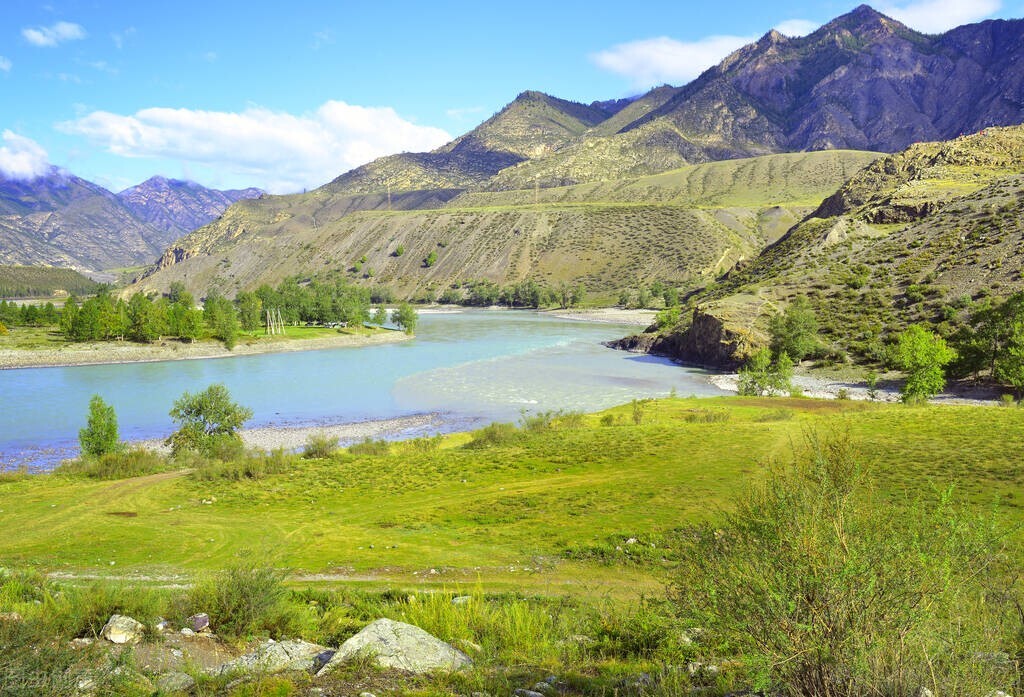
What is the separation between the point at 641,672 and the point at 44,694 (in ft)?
15.5

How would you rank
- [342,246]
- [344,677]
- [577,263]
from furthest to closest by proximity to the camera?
[342,246]
[577,263]
[344,677]

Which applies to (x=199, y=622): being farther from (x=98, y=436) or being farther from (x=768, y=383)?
(x=768, y=383)

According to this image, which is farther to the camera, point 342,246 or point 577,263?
point 342,246

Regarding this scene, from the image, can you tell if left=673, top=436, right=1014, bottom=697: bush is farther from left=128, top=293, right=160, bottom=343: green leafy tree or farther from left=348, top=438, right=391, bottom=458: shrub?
left=128, top=293, right=160, bottom=343: green leafy tree

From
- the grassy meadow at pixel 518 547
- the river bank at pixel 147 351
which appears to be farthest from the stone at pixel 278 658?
the river bank at pixel 147 351

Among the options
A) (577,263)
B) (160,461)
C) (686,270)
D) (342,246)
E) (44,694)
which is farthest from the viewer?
(342,246)

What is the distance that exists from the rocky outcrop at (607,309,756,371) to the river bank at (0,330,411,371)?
35.3 metres

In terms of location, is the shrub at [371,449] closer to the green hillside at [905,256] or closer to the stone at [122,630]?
the stone at [122,630]

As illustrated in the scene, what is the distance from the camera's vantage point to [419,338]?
86688 millimetres

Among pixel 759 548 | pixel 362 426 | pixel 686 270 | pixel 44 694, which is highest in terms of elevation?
pixel 686 270

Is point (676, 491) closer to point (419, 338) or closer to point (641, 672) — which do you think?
point (641, 672)

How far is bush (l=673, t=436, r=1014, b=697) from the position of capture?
13.5ft

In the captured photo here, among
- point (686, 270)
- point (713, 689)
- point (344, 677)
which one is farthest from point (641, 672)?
point (686, 270)

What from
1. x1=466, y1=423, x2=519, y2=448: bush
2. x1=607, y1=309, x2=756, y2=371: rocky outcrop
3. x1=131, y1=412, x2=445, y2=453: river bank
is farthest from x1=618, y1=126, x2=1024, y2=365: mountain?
x1=466, y1=423, x2=519, y2=448: bush
